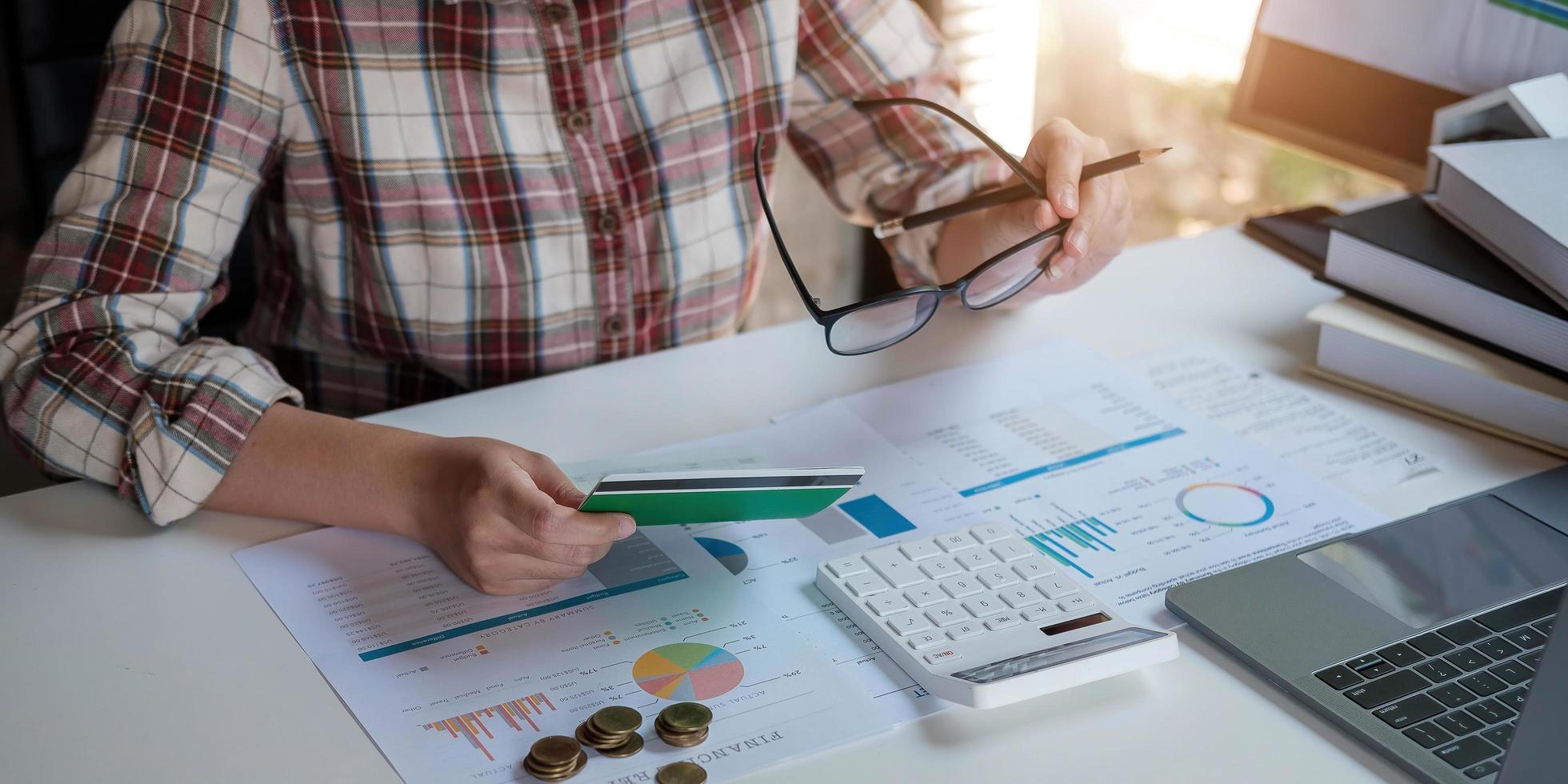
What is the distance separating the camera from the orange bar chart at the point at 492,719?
62 cm

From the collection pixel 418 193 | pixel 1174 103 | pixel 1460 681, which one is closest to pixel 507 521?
pixel 418 193

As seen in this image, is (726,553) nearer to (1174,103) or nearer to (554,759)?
(554,759)

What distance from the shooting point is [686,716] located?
2.06 feet

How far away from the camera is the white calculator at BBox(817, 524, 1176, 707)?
0.66 m

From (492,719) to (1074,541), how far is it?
39 centimetres

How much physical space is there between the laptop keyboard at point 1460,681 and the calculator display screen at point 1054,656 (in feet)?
0.34

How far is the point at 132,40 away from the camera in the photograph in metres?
0.88

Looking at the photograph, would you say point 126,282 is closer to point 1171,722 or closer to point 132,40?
point 132,40

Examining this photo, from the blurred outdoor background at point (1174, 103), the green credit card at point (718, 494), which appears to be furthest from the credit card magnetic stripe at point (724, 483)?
the blurred outdoor background at point (1174, 103)

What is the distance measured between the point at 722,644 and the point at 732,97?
1.91 feet

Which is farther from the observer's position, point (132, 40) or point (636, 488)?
point (132, 40)

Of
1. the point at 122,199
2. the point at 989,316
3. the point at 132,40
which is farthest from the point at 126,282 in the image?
the point at 989,316

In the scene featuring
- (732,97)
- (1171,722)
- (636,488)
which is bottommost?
(1171,722)

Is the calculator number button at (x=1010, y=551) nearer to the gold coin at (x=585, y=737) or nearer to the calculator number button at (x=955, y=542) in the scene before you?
the calculator number button at (x=955, y=542)
